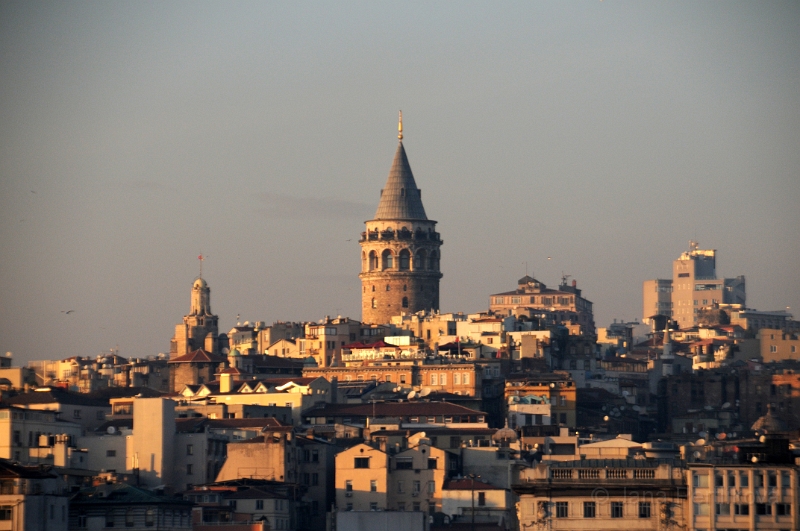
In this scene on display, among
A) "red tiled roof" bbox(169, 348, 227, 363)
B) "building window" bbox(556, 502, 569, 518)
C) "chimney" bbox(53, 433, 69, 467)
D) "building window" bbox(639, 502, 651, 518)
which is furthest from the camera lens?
"red tiled roof" bbox(169, 348, 227, 363)

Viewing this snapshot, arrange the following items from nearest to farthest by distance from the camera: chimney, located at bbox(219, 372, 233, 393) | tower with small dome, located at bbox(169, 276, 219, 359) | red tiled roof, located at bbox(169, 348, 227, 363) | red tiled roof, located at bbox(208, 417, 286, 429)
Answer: red tiled roof, located at bbox(208, 417, 286, 429), chimney, located at bbox(219, 372, 233, 393), red tiled roof, located at bbox(169, 348, 227, 363), tower with small dome, located at bbox(169, 276, 219, 359)

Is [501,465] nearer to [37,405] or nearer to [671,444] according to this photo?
[671,444]

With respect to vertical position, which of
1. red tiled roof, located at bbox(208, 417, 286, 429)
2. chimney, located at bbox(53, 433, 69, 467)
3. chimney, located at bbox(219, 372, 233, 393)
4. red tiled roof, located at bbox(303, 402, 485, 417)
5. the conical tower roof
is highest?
the conical tower roof

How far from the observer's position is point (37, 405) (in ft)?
461

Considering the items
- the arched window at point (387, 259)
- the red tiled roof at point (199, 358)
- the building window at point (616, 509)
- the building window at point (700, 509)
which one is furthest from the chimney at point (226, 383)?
the building window at point (700, 509)

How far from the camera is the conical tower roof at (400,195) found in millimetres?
194500

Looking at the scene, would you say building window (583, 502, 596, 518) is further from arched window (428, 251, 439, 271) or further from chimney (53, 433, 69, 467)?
arched window (428, 251, 439, 271)

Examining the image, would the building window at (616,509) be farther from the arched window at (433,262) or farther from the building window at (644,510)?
the arched window at (433,262)

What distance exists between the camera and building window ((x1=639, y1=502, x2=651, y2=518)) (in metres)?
90.9

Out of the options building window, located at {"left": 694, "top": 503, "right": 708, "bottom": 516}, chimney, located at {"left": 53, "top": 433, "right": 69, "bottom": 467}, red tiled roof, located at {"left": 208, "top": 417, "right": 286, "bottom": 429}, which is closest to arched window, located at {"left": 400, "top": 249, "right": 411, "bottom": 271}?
red tiled roof, located at {"left": 208, "top": 417, "right": 286, "bottom": 429}

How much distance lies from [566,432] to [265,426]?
16.1 meters

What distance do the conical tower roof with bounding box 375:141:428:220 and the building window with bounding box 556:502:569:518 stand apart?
→ 340 ft

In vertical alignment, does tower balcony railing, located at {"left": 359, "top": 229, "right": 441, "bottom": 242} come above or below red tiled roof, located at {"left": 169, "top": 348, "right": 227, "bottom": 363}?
above

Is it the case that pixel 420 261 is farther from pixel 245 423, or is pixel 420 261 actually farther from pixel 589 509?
pixel 589 509
